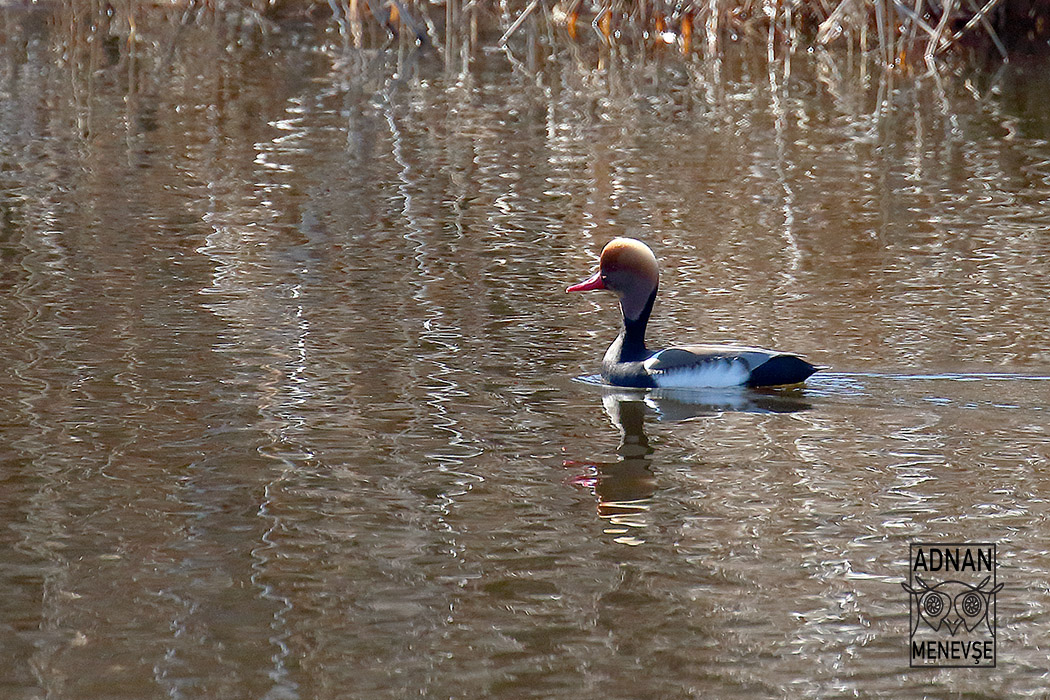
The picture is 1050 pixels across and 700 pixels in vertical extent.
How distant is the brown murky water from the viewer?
474 centimetres

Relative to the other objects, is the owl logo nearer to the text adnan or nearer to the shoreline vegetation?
the text adnan

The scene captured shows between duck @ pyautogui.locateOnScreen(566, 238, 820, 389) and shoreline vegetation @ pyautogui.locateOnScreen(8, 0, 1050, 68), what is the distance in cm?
1019

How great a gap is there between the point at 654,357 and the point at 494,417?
914mm

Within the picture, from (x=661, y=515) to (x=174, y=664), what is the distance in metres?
1.87

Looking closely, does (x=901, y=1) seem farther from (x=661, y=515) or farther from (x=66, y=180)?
(x=661, y=515)

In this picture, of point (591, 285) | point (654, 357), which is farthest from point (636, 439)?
point (591, 285)

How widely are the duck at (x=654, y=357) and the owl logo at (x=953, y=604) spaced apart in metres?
2.04

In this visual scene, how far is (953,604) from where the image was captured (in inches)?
196

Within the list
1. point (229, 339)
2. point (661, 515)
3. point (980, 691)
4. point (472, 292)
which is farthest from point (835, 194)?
point (980, 691)

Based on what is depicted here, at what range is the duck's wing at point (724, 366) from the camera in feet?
23.2

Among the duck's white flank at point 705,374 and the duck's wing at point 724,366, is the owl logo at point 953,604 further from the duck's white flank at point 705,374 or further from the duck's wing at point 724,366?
the duck's white flank at point 705,374

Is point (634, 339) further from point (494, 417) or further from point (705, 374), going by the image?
point (494, 417)

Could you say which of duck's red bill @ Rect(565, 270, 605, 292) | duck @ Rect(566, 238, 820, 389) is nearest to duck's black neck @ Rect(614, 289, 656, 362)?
duck @ Rect(566, 238, 820, 389)

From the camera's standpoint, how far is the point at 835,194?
37.9ft
